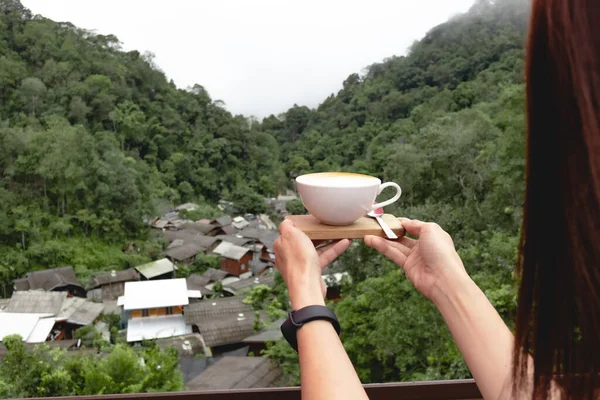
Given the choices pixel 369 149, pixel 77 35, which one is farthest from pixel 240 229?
pixel 77 35

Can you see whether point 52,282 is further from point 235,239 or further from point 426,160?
point 426,160

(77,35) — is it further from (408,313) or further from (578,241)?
(578,241)

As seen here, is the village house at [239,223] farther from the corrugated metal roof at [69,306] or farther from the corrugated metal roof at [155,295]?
the corrugated metal roof at [69,306]

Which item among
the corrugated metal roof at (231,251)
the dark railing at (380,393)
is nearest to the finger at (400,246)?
the dark railing at (380,393)

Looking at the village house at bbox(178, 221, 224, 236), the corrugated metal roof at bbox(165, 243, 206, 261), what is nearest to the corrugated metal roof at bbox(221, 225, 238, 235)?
the village house at bbox(178, 221, 224, 236)

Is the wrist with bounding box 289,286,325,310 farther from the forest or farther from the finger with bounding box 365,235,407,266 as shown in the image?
the forest
